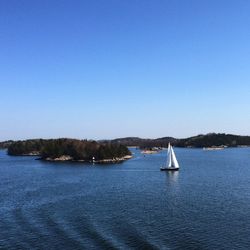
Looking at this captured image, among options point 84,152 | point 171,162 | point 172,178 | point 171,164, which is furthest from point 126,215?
point 84,152

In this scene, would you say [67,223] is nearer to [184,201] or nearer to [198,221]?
[198,221]

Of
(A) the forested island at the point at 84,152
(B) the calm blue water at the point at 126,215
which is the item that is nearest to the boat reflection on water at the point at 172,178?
(B) the calm blue water at the point at 126,215

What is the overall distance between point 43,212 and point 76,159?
104m

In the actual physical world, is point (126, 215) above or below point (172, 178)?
below

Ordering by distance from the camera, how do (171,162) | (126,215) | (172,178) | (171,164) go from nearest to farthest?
(126,215) < (172,178) < (171,164) < (171,162)

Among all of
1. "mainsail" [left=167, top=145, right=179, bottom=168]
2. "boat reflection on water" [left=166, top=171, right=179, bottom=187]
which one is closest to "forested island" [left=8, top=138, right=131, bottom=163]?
"mainsail" [left=167, top=145, right=179, bottom=168]

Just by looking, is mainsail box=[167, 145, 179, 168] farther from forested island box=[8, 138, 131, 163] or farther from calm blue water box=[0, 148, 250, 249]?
forested island box=[8, 138, 131, 163]

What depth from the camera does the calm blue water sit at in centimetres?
3731

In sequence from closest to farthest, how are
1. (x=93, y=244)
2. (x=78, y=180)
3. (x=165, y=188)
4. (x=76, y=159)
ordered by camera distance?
1. (x=93, y=244)
2. (x=165, y=188)
3. (x=78, y=180)
4. (x=76, y=159)

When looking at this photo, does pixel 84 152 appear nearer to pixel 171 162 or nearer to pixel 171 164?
pixel 171 162

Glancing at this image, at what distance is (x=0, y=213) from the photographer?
164ft

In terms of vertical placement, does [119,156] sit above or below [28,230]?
above

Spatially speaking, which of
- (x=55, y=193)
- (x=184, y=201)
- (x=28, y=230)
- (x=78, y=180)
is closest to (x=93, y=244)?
(x=28, y=230)

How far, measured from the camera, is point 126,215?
48156mm
